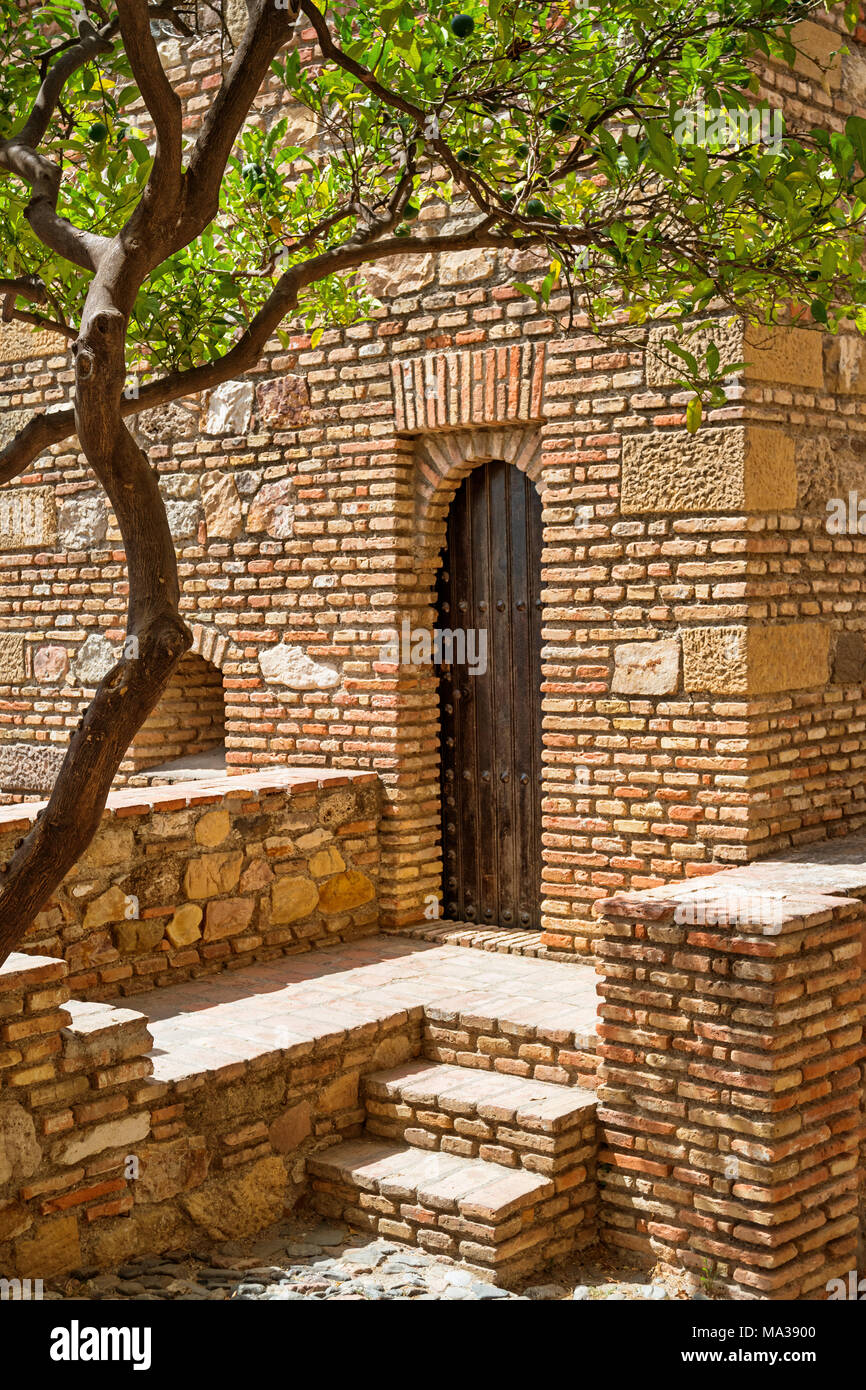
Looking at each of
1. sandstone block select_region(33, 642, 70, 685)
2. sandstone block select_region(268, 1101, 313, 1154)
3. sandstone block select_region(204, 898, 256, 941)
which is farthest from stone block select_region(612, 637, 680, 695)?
sandstone block select_region(33, 642, 70, 685)

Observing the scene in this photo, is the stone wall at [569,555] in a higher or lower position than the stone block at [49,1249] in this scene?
higher

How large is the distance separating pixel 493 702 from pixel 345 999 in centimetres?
178

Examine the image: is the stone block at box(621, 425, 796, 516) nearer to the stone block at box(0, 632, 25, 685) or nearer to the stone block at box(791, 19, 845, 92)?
the stone block at box(791, 19, 845, 92)

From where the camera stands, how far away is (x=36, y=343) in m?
8.69

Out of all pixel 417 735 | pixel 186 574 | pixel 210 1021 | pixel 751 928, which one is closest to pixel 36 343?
pixel 186 574

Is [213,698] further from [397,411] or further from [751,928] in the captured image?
[751,928]

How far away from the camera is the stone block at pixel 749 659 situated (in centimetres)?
583

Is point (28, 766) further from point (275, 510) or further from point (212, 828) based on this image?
point (212, 828)

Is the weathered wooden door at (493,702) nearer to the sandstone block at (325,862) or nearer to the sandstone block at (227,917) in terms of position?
the sandstone block at (325,862)

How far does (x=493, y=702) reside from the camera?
7.07 m

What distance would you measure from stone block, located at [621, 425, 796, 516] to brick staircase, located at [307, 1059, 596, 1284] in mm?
2428

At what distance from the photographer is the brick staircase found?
4.84 metres

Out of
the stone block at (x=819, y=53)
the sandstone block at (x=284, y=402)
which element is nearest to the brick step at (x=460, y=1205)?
the sandstone block at (x=284, y=402)

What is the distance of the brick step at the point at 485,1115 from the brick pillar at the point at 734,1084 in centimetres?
17
